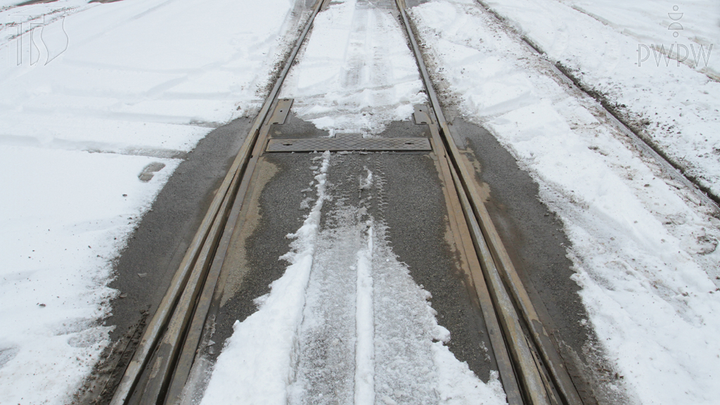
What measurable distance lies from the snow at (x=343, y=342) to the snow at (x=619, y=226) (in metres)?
1.07

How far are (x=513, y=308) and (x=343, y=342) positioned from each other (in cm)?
125

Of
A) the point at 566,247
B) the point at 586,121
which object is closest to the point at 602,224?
the point at 566,247

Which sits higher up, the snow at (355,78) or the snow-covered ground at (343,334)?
the snow at (355,78)

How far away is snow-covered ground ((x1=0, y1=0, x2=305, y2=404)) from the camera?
2707 mm

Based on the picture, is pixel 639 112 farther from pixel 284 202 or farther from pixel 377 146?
pixel 284 202

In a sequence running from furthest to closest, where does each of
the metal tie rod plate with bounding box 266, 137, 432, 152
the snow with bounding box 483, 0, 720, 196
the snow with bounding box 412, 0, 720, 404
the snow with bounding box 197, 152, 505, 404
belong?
the snow with bounding box 483, 0, 720, 196 < the metal tie rod plate with bounding box 266, 137, 432, 152 < the snow with bounding box 412, 0, 720, 404 < the snow with bounding box 197, 152, 505, 404

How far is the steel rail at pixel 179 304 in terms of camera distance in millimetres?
2348

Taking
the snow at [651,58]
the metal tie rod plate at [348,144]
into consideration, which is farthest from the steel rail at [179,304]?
the snow at [651,58]

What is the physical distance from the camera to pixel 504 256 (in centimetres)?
313

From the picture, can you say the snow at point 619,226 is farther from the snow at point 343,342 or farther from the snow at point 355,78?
the snow at point 343,342

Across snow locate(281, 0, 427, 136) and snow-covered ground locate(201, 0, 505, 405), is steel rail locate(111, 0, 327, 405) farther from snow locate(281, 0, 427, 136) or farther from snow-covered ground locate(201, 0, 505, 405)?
snow locate(281, 0, 427, 136)

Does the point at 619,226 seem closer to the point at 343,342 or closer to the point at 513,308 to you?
the point at 513,308

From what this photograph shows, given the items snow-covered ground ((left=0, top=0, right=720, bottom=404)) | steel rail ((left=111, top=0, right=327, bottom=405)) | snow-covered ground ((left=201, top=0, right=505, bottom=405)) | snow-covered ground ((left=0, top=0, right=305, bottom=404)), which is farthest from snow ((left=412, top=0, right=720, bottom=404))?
snow-covered ground ((left=0, top=0, right=305, bottom=404))

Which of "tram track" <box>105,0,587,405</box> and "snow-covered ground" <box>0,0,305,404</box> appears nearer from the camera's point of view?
"tram track" <box>105,0,587,405</box>
